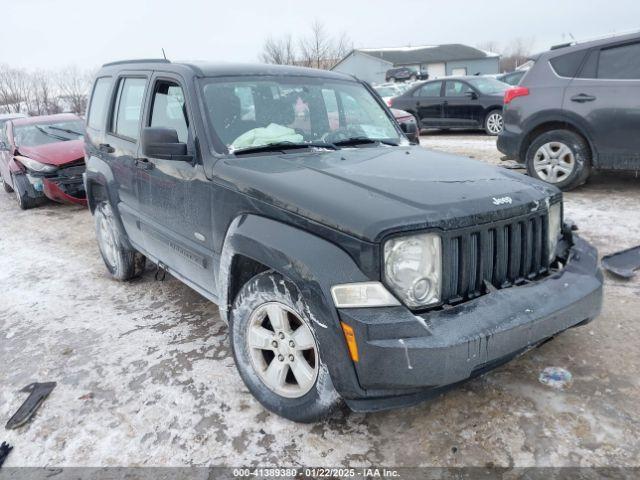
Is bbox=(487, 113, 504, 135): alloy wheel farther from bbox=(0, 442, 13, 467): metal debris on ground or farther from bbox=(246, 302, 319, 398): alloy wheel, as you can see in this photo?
bbox=(0, 442, 13, 467): metal debris on ground

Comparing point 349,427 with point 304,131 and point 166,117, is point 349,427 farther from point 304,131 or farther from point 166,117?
point 166,117

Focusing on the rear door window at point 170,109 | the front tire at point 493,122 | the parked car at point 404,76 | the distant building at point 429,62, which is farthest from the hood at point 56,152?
the distant building at point 429,62

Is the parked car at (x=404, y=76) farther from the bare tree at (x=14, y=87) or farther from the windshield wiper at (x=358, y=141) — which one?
the windshield wiper at (x=358, y=141)

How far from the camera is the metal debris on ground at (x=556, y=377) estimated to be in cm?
276

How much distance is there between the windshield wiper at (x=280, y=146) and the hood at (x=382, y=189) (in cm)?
9

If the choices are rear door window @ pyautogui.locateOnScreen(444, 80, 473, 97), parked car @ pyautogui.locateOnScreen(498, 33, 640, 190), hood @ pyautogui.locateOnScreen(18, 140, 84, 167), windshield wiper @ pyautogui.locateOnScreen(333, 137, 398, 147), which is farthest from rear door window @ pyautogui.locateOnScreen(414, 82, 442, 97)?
windshield wiper @ pyautogui.locateOnScreen(333, 137, 398, 147)

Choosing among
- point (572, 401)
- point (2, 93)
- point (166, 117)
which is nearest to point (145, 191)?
point (166, 117)

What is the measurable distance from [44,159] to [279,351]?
7089mm

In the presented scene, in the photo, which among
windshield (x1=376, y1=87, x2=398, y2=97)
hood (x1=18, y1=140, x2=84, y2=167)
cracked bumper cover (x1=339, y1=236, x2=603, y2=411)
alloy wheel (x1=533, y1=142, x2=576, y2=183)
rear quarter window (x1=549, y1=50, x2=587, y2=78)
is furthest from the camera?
windshield (x1=376, y1=87, x2=398, y2=97)

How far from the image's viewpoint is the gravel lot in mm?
2359

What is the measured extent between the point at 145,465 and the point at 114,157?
2.67 meters

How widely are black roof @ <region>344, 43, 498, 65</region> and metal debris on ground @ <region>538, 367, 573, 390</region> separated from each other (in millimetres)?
54714

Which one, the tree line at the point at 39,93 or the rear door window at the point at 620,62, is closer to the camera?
the rear door window at the point at 620,62

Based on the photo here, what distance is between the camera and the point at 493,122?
12.4m
